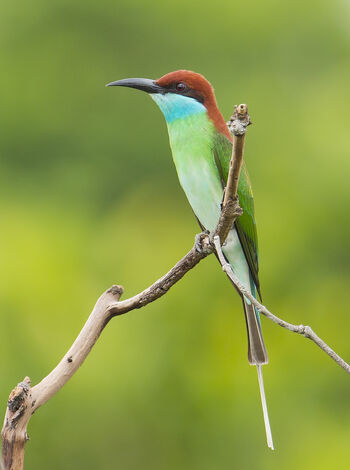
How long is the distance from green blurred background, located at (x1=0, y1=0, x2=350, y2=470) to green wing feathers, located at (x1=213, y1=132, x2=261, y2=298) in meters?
3.33

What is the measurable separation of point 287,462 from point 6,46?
4.91 metres

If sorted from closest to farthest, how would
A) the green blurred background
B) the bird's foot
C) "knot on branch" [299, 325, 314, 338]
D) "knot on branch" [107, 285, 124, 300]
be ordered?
"knot on branch" [299, 325, 314, 338] → "knot on branch" [107, 285, 124, 300] → the bird's foot → the green blurred background

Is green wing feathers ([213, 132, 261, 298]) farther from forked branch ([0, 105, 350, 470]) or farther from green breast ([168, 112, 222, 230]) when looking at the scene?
forked branch ([0, 105, 350, 470])

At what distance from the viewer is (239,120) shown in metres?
1.70

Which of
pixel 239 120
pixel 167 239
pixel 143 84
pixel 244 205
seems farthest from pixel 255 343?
pixel 167 239

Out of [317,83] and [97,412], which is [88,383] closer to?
[97,412]

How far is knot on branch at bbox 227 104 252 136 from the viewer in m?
1.69

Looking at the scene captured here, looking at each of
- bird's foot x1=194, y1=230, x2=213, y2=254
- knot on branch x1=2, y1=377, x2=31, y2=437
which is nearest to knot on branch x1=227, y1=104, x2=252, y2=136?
bird's foot x1=194, y1=230, x2=213, y2=254

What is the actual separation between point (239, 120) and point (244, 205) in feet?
3.25

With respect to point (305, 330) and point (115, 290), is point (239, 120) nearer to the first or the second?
point (305, 330)

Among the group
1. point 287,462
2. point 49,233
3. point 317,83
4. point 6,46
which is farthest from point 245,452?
point 6,46

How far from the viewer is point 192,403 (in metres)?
6.44

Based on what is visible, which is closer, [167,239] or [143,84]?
[143,84]

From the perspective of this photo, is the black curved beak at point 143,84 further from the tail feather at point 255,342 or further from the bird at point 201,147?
the tail feather at point 255,342
